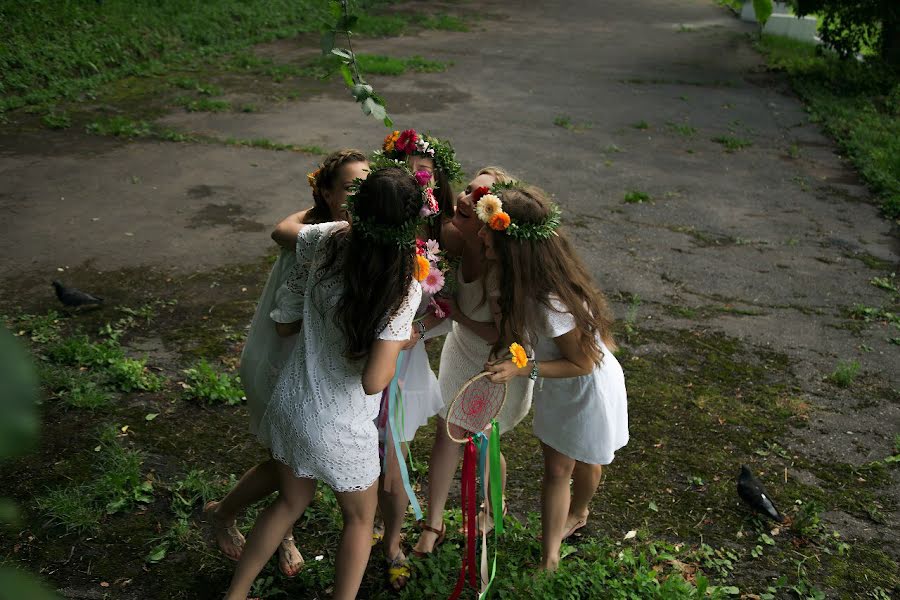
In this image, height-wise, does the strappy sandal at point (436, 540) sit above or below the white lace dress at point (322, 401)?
below

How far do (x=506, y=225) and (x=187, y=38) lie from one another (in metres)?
12.2

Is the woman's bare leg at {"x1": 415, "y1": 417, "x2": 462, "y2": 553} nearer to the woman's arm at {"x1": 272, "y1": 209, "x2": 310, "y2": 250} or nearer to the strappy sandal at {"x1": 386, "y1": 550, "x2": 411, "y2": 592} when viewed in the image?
the strappy sandal at {"x1": 386, "y1": 550, "x2": 411, "y2": 592}

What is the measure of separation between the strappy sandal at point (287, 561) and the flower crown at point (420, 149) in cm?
157

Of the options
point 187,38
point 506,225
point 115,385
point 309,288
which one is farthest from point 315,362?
point 187,38

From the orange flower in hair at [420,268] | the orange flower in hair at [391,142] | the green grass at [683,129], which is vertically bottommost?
the green grass at [683,129]

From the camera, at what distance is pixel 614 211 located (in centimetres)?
822

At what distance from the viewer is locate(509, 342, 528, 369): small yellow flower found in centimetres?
281

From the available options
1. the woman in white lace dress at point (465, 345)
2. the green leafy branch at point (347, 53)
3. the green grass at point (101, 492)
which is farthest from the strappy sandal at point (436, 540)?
the green leafy branch at point (347, 53)

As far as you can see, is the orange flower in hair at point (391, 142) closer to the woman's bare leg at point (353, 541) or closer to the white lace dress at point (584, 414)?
the white lace dress at point (584, 414)

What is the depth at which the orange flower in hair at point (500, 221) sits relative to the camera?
2.75m

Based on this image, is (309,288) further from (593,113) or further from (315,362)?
(593,113)

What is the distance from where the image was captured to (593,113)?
1211 cm

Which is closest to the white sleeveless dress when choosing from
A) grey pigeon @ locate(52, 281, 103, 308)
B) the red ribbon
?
the red ribbon

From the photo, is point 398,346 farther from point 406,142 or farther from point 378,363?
point 406,142
